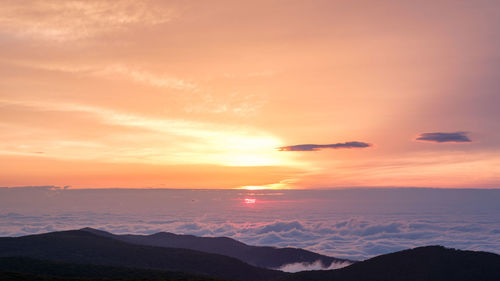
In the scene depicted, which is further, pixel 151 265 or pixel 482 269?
pixel 151 265

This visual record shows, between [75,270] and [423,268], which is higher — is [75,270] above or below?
below

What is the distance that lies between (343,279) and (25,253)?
14276 cm

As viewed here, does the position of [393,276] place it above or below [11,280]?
below

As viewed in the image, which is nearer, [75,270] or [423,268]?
[75,270]

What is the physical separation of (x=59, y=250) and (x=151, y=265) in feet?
148

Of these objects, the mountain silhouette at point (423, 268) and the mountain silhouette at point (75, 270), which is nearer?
the mountain silhouette at point (75, 270)

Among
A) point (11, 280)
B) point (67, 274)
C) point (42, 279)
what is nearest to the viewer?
point (11, 280)

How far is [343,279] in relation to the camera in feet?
484

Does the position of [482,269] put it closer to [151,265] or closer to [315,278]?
[315,278]

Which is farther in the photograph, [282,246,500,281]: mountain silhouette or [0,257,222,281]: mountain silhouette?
[282,246,500,281]: mountain silhouette

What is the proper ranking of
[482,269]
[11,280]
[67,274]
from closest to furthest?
[11,280]
[67,274]
[482,269]

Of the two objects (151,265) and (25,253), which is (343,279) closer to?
(151,265)

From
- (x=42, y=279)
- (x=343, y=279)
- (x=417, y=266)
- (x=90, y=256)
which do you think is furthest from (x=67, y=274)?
(x=417, y=266)

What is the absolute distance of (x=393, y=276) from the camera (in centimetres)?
14762
